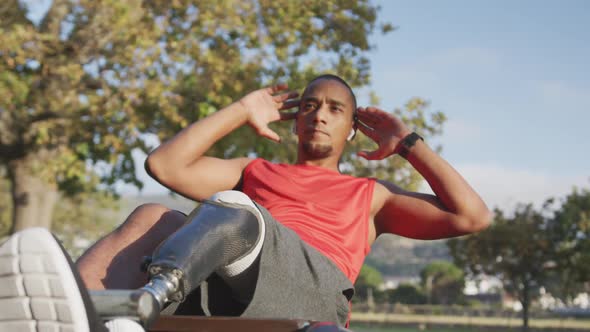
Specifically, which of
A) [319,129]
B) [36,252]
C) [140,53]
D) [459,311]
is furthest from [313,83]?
[459,311]

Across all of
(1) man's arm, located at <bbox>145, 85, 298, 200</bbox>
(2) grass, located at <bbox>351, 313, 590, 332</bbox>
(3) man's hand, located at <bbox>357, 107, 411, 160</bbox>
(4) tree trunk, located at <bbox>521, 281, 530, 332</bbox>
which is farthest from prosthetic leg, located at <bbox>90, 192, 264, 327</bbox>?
(2) grass, located at <bbox>351, 313, 590, 332</bbox>

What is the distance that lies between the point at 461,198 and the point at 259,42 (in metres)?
9.66

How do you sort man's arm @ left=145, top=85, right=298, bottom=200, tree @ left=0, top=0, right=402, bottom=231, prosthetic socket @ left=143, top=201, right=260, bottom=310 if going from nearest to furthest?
prosthetic socket @ left=143, top=201, right=260, bottom=310 → man's arm @ left=145, top=85, right=298, bottom=200 → tree @ left=0, top=0, right=402, bottom=231

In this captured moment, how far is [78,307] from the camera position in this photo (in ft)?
5.28

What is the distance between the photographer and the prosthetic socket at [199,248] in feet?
5.90

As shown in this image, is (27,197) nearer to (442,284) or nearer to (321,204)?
(321,204)

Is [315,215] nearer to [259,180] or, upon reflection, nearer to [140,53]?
[259,180]

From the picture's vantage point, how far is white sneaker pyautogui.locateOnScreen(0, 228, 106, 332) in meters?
1.62

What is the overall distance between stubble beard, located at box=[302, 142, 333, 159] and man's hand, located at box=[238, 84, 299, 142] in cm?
12

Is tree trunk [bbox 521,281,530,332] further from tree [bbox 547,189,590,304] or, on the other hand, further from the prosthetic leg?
the prosthetic leg

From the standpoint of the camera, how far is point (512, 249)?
24.7 meters

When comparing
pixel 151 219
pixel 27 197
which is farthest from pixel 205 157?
pixel 27 197

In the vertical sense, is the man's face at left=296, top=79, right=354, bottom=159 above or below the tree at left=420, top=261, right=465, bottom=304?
above

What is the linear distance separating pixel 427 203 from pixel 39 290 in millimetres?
1563
